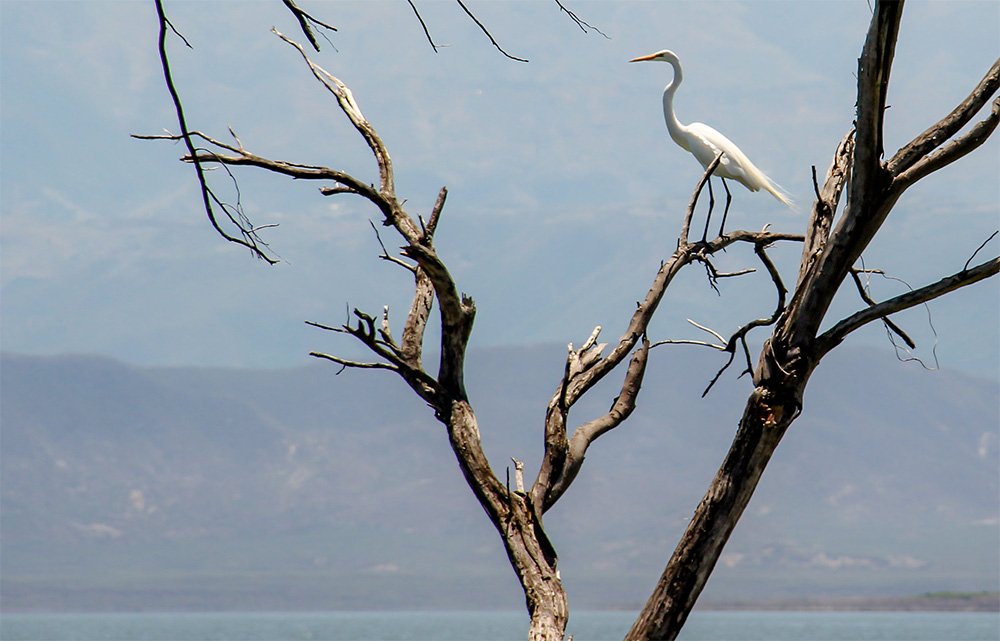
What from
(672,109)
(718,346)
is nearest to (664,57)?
(672,109)

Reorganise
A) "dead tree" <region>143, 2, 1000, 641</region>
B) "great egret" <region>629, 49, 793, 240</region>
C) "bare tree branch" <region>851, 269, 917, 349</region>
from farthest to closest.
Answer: "great egret" <region>629, 49, 793, 240</region> → "bare tree branch" <region>851, 269, 917, 349</region> → "dead tree" <region>143, 2, 1000, 641</region>

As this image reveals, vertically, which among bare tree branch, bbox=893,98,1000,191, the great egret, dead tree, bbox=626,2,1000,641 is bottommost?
dead tree, bbox=626,2,1000,641

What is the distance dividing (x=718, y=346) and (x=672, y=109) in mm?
6086

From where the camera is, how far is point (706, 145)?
456 inches

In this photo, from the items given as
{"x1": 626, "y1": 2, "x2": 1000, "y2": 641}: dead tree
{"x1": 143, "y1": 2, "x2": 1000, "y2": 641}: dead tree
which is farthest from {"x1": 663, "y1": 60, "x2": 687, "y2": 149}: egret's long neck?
{"x1": 626, "y1": 2, "x2": 1000, "y2": 641}: dead tree

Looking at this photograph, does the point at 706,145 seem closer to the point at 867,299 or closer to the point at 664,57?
the point at 664,57

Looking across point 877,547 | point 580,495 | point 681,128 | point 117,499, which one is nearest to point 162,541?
point 117,499

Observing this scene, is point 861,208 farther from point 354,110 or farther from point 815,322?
point 354,110

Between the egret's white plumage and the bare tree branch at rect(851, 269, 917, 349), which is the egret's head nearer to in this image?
the egret's white plumage

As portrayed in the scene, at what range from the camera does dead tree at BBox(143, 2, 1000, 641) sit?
506cm

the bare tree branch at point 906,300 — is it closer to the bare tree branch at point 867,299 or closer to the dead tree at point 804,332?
the dead tree at point 804,332

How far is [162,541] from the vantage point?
652ft

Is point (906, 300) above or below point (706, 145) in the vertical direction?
below

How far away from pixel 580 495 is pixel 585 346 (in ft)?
628
